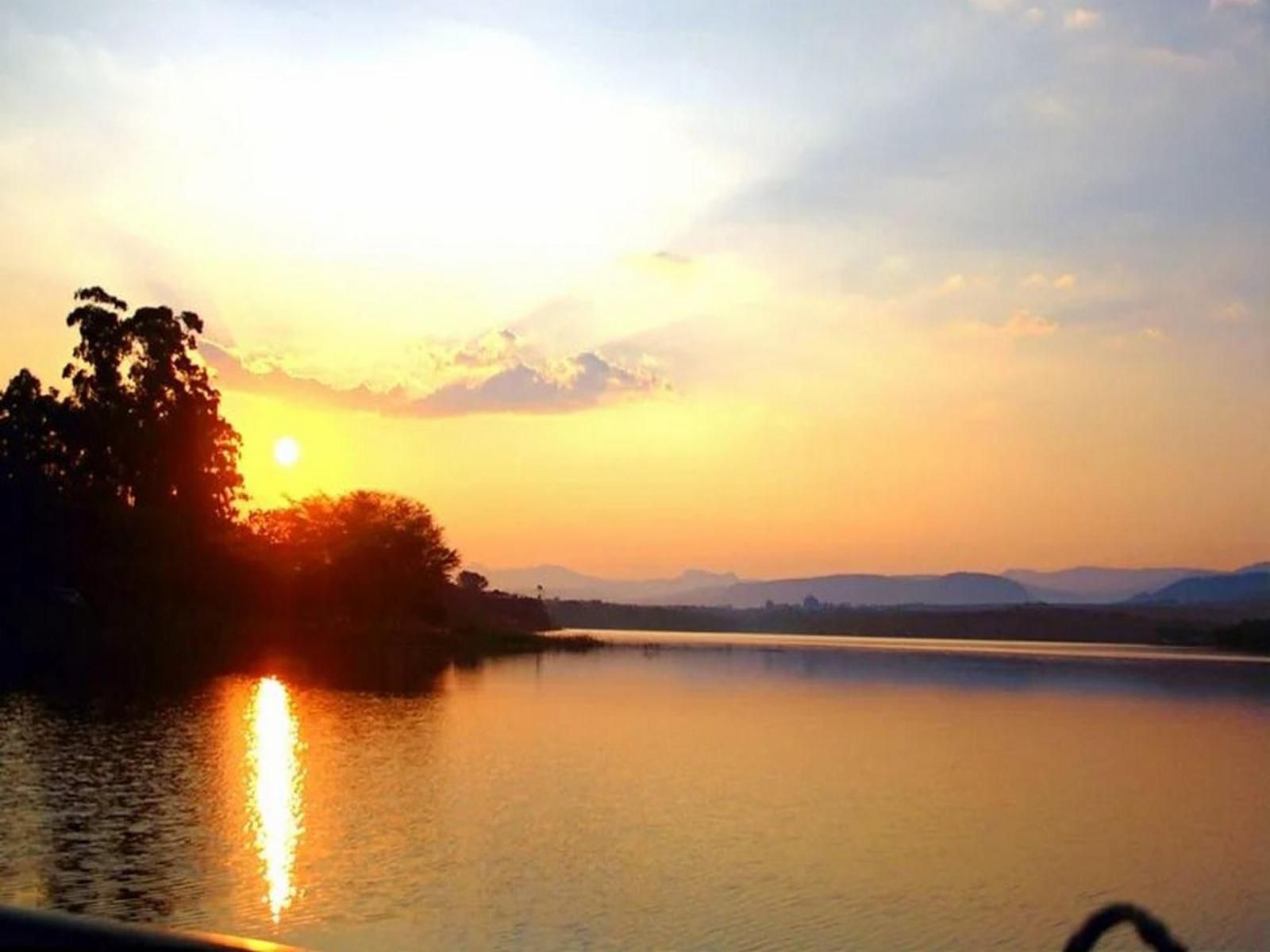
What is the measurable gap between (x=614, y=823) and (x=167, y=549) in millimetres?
41776

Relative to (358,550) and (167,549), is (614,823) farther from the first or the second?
(358,550)

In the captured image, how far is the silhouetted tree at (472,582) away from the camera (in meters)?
116

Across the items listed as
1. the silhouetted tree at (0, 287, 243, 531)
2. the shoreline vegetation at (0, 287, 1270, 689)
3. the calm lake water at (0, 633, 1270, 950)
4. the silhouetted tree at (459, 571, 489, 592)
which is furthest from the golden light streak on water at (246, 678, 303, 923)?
the silhouetted tree at (459, 571, 489, 592)

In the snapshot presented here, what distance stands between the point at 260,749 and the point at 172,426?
135 feet

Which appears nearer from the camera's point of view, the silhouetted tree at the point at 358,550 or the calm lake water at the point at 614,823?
the calm lake water at the point at 614,823

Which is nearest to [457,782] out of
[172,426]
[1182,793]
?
[1182,793]

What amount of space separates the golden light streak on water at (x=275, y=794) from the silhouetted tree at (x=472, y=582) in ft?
271

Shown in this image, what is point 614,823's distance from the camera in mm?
18453

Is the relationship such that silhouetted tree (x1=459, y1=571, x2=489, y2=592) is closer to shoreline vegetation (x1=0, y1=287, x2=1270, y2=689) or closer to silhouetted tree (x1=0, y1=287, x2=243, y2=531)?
shoreline vegetation (x1=0, y1=287, x2=1270, y2=689)

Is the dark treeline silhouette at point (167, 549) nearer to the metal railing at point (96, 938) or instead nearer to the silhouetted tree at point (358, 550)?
the silhouetted tree at point (358, 550)

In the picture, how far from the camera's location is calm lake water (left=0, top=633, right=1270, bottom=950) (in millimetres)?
13180

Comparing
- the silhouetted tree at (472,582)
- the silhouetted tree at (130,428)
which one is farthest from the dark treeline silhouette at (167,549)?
the silhouetted tree at (472,582)

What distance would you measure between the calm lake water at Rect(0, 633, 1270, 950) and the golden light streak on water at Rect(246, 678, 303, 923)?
0.07 metres

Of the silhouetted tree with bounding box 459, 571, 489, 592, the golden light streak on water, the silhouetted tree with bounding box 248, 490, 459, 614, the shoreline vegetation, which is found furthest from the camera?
the silhouetted tree with bounding box 459, 571, 489, 592
